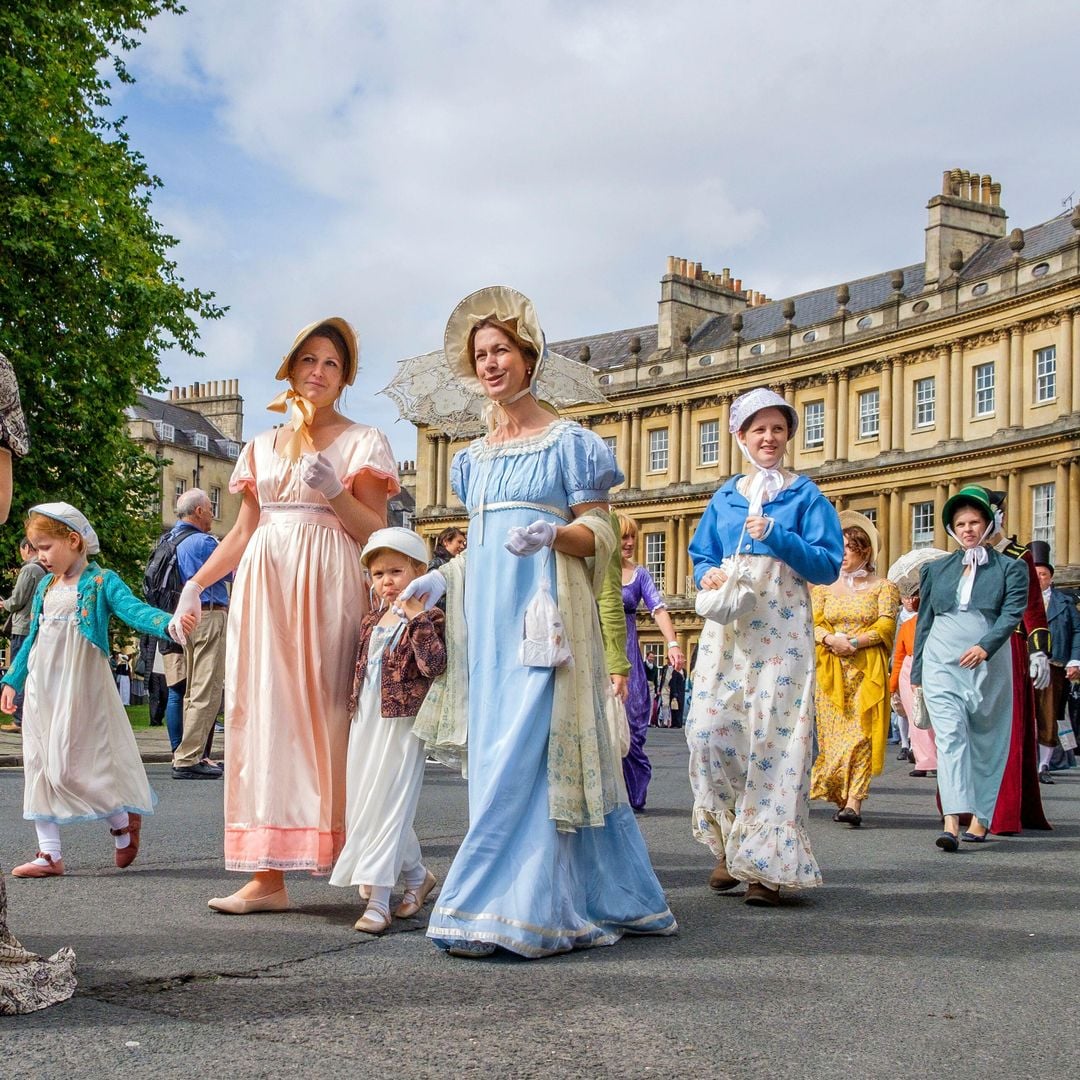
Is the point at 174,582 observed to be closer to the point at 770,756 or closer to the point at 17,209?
the point at 770,756

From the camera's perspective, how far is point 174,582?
12.9 metres

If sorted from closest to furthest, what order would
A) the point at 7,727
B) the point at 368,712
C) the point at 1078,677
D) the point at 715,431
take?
the point at 368,712 < the point at 1078,677 < the point at 7,727 < the point at 715,431

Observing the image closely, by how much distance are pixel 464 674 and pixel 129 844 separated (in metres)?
2.37

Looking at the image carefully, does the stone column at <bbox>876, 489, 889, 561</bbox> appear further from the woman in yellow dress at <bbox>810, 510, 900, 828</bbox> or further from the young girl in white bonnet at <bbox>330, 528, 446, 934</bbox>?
the young girl in white bonnet at <bbox>330, 528, 446, 934</bbox>

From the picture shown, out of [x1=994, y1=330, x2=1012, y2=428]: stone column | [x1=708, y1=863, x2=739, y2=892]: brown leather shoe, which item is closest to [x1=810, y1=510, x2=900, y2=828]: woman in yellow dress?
[x1=708, y1=863, x2=739, y2=892]: brown leather shoe

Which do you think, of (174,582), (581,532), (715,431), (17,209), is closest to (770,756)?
(581,532)

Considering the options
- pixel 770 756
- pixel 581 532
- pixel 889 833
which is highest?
pixel 581 532

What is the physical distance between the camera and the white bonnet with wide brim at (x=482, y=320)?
18.4 feet

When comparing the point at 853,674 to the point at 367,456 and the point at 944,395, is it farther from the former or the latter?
the point at 944,395

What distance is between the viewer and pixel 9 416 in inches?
172

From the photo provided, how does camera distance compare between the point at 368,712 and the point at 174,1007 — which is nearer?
the point at 174,1007

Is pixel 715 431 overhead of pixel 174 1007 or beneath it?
overhead

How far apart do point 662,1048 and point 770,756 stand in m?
2.76

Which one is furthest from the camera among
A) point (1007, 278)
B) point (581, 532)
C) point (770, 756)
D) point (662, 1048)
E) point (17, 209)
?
point (1007, 278)
